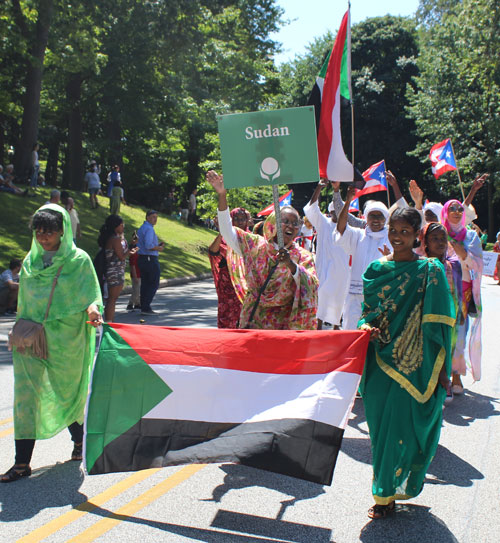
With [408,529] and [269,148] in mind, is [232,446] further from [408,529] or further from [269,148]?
[269,148]

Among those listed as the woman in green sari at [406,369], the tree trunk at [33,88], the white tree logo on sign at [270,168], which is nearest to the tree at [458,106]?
the tree trunk at [33,88]

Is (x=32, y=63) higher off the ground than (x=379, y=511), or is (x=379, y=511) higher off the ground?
(x=32, y=63)

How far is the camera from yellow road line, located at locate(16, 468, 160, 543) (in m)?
3.88

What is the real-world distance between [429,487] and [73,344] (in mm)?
2666

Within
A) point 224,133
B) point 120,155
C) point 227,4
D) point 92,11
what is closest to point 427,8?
point 227,4

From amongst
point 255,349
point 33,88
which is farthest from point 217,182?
point 33,88

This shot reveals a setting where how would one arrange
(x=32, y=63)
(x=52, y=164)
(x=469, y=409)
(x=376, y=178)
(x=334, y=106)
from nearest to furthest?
(x=334, y=106) → (x=469, y=409) → (x=376, y=178) → (x=32, y=63) → (x=52, y=164)

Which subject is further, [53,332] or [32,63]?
[32,63]

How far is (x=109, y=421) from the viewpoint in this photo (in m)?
4.36

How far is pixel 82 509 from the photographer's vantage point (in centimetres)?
429

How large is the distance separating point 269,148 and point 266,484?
7.58 feet

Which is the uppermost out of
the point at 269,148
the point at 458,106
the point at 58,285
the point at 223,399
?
the point at 458,106

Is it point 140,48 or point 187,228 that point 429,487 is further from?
point 187,228

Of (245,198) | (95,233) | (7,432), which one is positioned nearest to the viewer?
(7,432)
